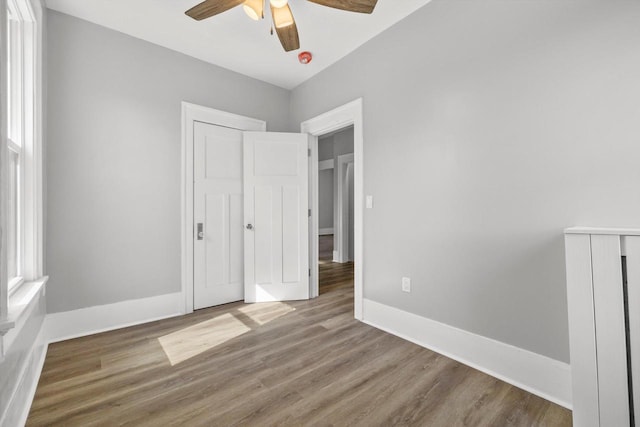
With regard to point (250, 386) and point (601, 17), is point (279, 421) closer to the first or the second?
point (250, 386)

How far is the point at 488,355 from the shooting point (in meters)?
1.79

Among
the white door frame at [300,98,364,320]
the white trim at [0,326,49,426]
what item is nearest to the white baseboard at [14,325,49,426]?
the white trim at [0,326,49,426]

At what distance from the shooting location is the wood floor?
1396 mm

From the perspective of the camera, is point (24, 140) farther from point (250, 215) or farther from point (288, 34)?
point (288, 34)

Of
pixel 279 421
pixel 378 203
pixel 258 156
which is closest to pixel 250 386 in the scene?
pixel 279 421

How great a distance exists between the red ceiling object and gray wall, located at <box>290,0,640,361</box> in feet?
2.07

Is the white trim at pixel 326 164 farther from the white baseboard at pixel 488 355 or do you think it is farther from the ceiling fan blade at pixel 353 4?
the ceiling fan blade at pixel 353 4

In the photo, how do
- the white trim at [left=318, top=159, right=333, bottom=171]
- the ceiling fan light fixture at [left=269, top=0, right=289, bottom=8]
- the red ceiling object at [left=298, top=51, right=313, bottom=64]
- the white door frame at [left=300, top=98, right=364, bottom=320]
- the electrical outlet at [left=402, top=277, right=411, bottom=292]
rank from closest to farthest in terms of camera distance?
the ceiling fan light fixture at [left=269, top=0, right=289, bottom=8] < the electrical outlet at [left=402, top=277, right=411, bottom=292] < the white door frame at [left=300, top=98, right=364, bottom=320] < the red ceiling object at [left=298, top=51, right=313, bottom=64] < the white trim at [left=318, top=159, right=333, bottom=171]

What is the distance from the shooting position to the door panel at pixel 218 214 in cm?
290

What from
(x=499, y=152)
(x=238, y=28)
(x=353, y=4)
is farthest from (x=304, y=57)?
(x=499, y=152)

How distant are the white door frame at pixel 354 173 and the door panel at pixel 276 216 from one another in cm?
11

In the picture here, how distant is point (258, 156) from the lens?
125 inches

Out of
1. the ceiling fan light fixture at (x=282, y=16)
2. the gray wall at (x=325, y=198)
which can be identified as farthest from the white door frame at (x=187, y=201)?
the gray wall at (x=325, y=198)

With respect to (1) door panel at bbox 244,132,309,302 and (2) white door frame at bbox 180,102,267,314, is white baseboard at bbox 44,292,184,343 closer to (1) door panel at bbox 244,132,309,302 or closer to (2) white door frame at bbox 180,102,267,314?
(2) white door frame at bbox 180,102,267,314
